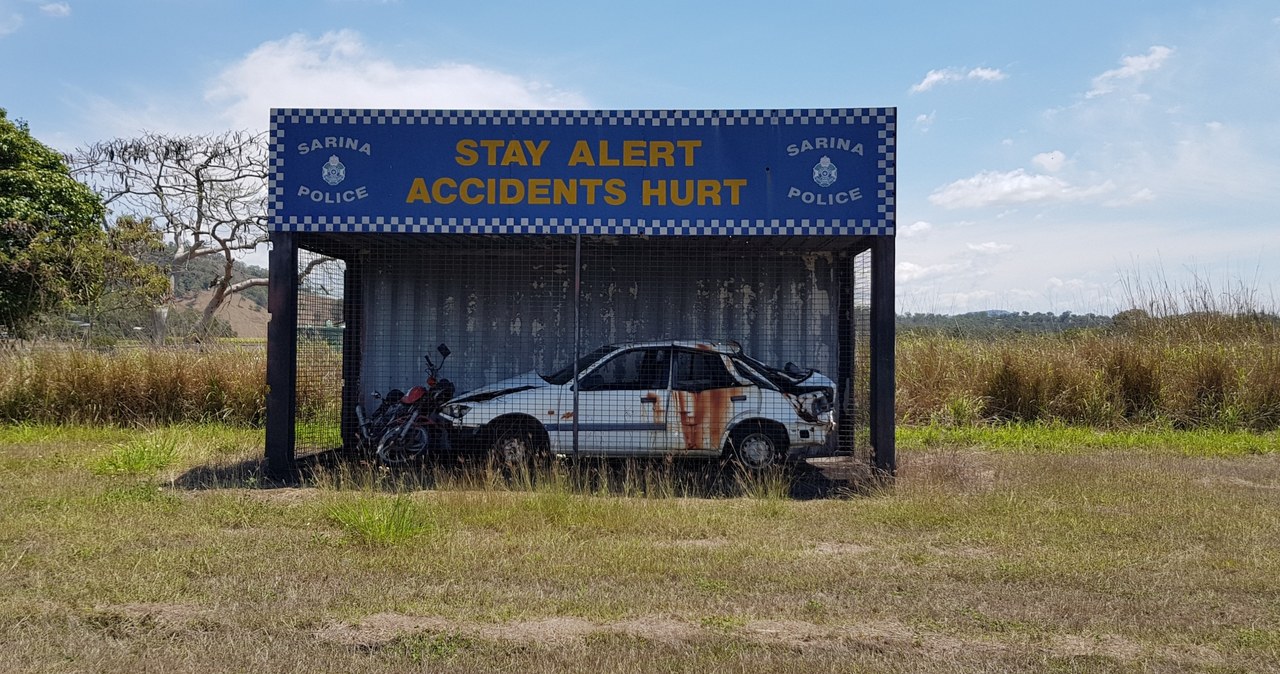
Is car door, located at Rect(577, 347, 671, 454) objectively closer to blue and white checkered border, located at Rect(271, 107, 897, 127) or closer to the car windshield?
the car windshield

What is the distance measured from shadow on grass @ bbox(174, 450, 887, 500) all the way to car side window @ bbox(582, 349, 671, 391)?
0.82m

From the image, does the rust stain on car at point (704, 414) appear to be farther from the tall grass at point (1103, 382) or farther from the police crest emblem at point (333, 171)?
the tall grass at point (1103, 382)

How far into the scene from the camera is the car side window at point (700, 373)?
1041 centimetres

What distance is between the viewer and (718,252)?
39.1 feet

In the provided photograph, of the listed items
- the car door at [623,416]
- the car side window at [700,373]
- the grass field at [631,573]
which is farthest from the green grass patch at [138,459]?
the car side window at [700,373]

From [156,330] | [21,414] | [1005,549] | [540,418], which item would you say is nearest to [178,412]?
[21,414]

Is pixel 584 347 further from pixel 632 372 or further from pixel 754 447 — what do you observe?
pixel 754 447

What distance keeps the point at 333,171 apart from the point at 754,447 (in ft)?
17.2

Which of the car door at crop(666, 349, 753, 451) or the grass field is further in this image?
the car door at crop(666, 349, 753, 451)

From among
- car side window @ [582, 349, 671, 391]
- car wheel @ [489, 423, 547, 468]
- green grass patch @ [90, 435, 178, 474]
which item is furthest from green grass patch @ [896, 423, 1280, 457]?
green grass patch @ [90, 435, 178, 474]

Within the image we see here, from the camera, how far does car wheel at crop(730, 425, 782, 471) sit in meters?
10.4

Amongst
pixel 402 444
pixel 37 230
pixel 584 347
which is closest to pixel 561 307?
pixel 584 347

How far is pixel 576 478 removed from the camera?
31.6ft

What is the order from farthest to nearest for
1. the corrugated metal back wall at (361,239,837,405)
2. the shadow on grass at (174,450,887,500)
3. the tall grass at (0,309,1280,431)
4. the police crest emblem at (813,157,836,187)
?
the tall grass at (0,309,1280,431) → the corrugated metal back wall at (361,239,837,405) → the police crest emblem at (813,157,836,187) → the shadow on grass at (174,450,887,500)
